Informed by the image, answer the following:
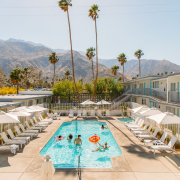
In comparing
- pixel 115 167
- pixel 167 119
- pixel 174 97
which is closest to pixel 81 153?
pixel 115 167

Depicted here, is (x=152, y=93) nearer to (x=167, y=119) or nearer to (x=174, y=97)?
(x=174, y=97)

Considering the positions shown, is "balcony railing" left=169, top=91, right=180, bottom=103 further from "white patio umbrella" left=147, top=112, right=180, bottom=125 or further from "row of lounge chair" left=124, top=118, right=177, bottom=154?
"white patio umbrella" left=147, top=112, right=180, bottom=125

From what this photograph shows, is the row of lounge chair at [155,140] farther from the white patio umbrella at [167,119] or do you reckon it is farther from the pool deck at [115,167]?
the white patio umbrella at [167,119]

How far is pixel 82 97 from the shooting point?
35.1m

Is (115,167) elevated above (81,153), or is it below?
above

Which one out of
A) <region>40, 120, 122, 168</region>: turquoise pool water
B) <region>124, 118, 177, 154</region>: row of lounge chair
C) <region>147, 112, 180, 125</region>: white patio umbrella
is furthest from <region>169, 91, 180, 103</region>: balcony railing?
<region>40, 120, 122, 168</region>: turquoise pool water

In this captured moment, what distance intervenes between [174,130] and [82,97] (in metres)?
24.9

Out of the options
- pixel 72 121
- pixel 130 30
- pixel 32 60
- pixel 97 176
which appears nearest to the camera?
pixel 97 176

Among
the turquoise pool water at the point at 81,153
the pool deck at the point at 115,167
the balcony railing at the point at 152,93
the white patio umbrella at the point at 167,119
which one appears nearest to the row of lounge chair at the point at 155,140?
the pool deck at the point at 115,167

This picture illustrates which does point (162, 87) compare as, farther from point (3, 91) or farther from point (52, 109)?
point (3, 91)

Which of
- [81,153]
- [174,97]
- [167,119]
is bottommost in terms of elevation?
[81,153]

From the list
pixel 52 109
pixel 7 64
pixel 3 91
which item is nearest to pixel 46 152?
pixel 52 109

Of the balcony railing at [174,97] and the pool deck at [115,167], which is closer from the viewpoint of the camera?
the pool deck at [115,167]

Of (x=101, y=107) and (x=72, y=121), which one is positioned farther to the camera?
(x=101, y=107)
